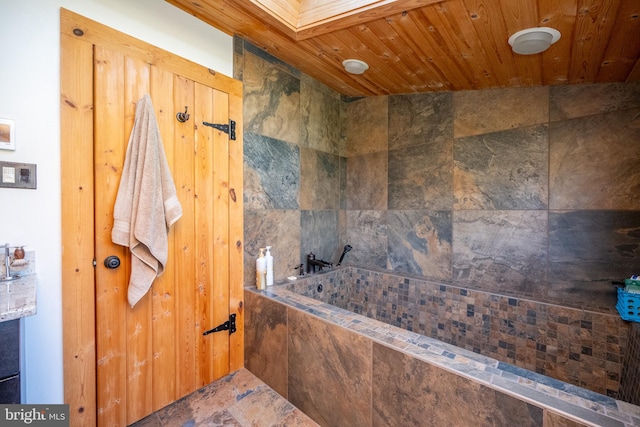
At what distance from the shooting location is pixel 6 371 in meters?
0.76

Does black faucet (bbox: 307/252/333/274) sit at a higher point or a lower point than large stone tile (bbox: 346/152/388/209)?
lower

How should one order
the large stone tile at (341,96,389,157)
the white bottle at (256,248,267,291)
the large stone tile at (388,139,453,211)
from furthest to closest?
the large stone tile at (341,96,389,157) → the large stone tile at (388,139,453,211) → the white bottle at (256,248,267,291)

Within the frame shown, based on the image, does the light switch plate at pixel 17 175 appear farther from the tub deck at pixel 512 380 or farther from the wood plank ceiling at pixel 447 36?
the tub deck at pixel 512 380

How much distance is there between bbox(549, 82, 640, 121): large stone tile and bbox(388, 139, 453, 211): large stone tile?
2.18 ft

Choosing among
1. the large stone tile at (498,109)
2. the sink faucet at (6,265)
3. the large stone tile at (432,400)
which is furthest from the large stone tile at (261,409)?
the large stone tile at (498,109)

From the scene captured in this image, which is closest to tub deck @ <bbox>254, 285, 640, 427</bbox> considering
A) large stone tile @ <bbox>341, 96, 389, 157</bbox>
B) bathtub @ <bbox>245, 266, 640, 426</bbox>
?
bathtub @ <bbox>245, 266, 640, 426</bbox>

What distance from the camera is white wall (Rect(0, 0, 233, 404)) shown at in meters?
1.11

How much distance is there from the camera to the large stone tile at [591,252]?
1.57m

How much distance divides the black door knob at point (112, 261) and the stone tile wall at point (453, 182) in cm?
77

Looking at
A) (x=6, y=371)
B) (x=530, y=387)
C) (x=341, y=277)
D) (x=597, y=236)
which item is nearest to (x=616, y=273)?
(x=597, y=236)

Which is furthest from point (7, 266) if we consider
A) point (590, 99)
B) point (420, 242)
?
point (590, 99)

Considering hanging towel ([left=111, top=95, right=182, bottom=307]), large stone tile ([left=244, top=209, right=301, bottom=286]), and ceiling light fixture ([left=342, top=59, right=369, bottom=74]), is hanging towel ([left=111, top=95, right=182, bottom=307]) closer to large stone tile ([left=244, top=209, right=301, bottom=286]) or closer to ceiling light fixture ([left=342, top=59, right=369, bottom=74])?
large stone tile ([left=244, top=209, right=301, bottom=286])

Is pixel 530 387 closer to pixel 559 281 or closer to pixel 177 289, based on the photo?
pixel 559 281

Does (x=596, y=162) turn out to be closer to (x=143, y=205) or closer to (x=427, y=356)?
(x=427, y=356)
